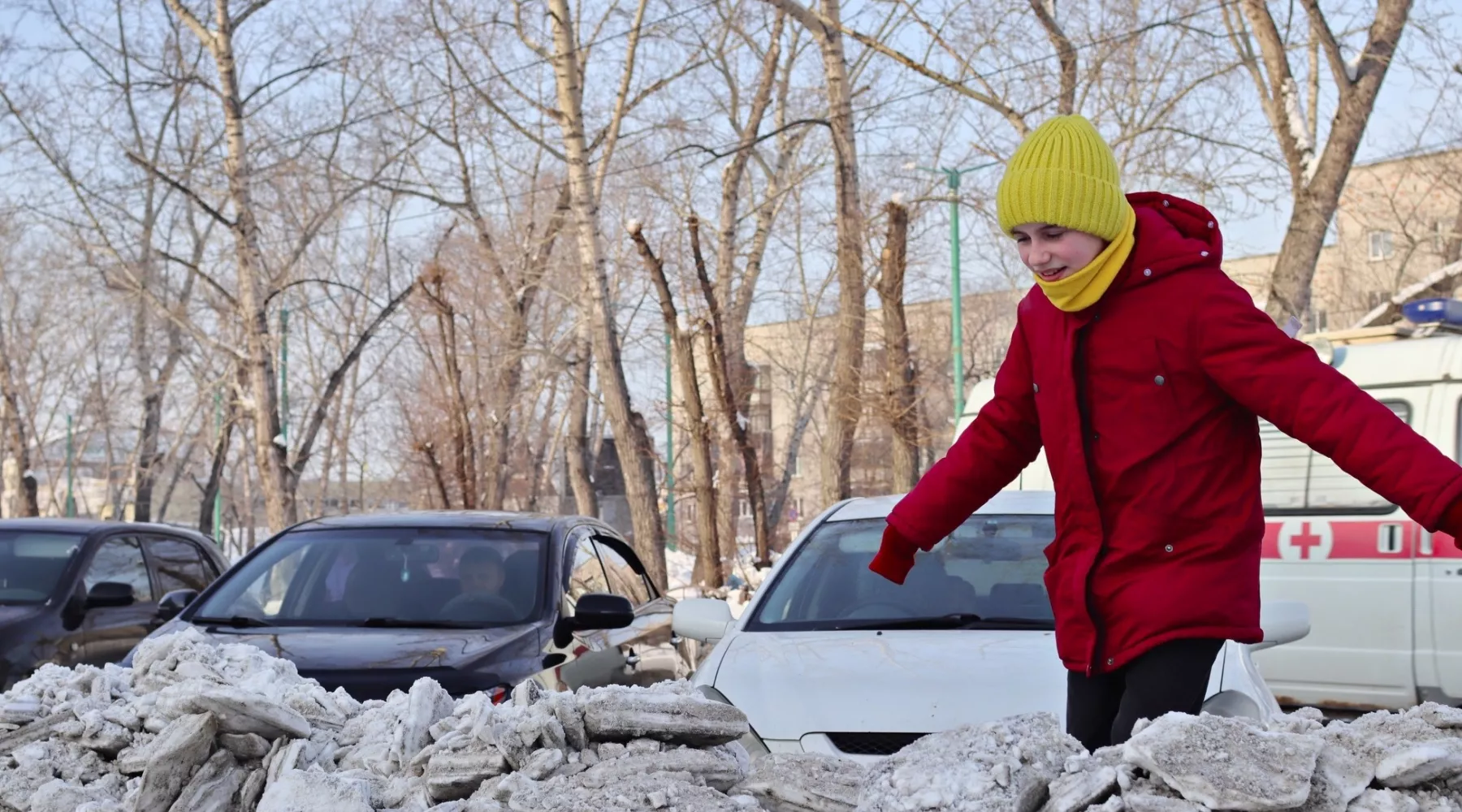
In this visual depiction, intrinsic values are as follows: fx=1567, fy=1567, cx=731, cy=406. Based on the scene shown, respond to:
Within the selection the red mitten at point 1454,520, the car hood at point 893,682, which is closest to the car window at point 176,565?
the car hood at point 893,682

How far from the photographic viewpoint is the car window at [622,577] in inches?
292

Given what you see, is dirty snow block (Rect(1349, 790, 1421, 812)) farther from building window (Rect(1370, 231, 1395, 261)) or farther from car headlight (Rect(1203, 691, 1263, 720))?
building window (Rect(1370, 231, 1395, 261))

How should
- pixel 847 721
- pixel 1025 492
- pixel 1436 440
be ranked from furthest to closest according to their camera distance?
pixel 1436 440 → pixel 1025 492 → pixel 847 721

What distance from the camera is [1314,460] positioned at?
8828mm

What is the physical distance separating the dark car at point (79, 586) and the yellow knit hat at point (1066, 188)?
19.4 feet

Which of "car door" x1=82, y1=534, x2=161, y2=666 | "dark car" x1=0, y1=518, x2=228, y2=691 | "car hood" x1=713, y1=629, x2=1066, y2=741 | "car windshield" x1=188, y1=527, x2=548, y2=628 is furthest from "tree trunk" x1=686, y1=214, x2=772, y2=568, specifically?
"car hood" x1=713, y1=629, x2=1066, y2=741

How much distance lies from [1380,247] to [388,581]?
40568 millimetres

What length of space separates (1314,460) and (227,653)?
6.43 metres

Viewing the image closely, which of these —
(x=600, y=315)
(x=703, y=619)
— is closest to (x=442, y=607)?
(x=703, y=619)

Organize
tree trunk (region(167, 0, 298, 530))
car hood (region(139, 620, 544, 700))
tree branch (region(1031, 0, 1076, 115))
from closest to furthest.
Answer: car hood (region(139, 620, 544, 700)) → tree branch (region(1031, 0, 1076, 115)) → tree trunk (region(167, 0, 298, 530))

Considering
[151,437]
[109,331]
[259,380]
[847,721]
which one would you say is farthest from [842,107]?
[109,331]

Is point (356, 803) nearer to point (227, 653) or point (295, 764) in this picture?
point (295, 764)

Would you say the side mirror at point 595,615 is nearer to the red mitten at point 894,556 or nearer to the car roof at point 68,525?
the red mitten at point 894,556

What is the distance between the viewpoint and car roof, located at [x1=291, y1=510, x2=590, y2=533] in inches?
271
